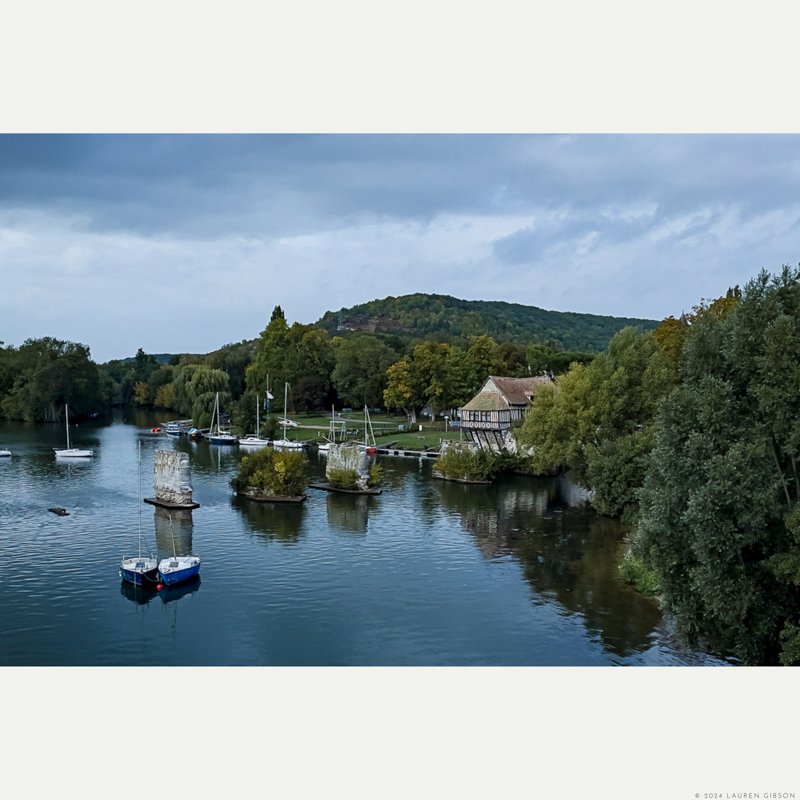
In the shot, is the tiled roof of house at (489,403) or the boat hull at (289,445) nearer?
the tiled roof of house at (489,403)

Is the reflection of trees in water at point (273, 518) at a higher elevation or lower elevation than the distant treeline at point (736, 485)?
lower

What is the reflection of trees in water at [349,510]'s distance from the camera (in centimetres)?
2818

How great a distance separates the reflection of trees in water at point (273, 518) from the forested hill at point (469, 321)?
245 ft

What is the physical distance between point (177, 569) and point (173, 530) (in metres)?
6.74

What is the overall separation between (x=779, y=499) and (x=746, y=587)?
175cm

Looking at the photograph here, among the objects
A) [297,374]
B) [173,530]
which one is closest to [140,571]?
[173,530]

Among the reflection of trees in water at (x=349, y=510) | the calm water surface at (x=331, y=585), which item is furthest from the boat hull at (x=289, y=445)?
the reflection of trees in water at (x=349, y=510)

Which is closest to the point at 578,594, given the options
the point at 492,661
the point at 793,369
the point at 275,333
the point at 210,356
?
the point at 492,661

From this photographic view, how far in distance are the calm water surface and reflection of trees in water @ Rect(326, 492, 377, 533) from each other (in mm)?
119

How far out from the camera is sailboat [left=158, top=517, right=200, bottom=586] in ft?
67.6

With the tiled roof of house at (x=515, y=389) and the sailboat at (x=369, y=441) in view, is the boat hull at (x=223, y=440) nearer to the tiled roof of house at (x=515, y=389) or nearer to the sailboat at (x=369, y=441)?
the sailboat at (x=369, y=441)

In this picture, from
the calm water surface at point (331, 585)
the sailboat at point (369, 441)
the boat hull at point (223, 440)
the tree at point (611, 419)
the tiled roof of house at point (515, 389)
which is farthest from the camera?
the boat hull at point (223, 440)

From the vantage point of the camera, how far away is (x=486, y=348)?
6178cm

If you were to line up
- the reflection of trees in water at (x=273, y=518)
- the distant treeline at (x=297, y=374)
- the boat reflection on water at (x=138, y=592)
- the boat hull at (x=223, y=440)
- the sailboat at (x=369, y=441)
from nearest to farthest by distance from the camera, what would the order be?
the boat reflection on water at (x=138, y=592)
the reflection of trees in water at (x=273, y=518)
the sailboat at (x=369, y=441)
the boat hull at (x=223, y=440)
the distant treeline at (x=297, y=374)
